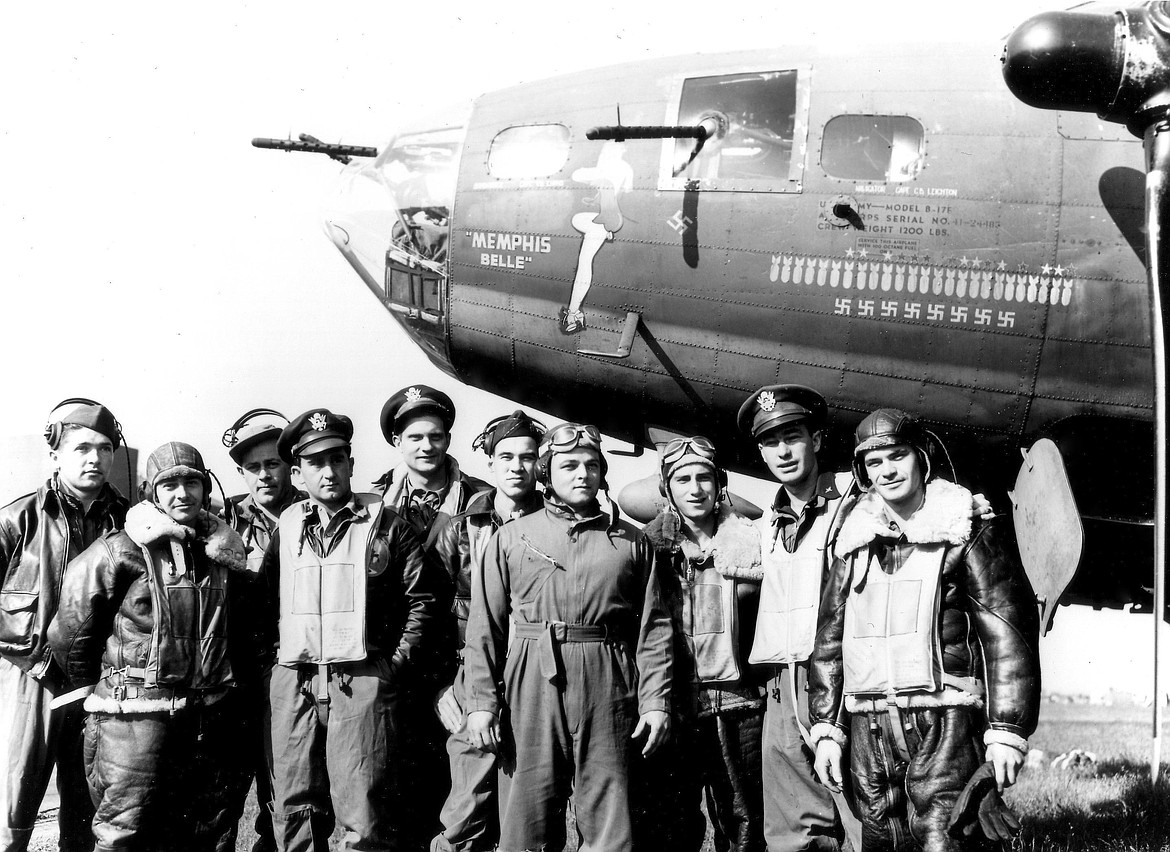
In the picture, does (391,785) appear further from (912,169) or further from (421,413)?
(912,169)

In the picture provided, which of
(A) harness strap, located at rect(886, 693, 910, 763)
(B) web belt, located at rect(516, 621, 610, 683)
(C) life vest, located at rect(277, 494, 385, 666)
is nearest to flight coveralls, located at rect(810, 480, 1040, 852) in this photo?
(A) harness strap, located at rect(886, 693, 910, 763)

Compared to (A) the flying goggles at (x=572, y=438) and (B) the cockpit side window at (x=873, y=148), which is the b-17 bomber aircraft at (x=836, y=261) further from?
(A) the flying goggles at (x=572, y=438)

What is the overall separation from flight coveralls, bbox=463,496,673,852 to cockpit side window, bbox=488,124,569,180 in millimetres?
2229

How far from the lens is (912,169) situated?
5.85m

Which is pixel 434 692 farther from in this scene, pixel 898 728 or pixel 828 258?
pixel 828 258

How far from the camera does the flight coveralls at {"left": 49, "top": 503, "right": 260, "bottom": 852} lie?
512 centimetres

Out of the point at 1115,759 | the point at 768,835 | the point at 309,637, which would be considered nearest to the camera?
the point at 768,835

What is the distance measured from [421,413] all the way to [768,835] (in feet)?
9.92

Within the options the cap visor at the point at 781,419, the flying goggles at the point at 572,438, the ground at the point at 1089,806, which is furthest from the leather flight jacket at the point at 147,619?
the cap visor at the point at 781,419

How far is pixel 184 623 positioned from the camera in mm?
5281

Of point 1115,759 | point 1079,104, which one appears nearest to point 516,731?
point 1079,104

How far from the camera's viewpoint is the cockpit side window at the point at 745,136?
6.00 metres

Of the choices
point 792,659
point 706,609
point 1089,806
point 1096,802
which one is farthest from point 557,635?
point 1096,802

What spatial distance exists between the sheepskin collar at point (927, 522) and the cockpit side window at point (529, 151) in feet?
9.21
